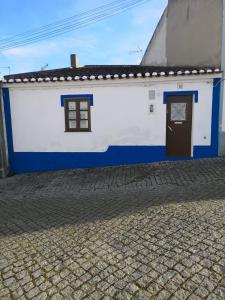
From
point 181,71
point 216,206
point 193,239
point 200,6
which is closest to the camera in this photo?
point 193,239

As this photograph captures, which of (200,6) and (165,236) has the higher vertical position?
(200,6)

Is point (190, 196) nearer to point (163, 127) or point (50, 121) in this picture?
point (163, 127)

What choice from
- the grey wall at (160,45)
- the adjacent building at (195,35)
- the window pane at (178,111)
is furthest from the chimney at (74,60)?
the window pane at (178,111)

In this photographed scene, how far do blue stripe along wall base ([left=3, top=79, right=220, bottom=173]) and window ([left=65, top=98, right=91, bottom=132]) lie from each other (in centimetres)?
92

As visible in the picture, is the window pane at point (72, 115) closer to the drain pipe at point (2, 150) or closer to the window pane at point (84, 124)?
the window pane at point (84, 124)

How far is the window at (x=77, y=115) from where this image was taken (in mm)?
8430

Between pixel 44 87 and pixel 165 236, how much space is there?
673 cm

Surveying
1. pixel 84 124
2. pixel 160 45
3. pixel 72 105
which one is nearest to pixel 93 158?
pixel 84 124

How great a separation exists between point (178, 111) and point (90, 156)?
337 cm

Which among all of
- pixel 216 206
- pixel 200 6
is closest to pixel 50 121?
pixel 216 206

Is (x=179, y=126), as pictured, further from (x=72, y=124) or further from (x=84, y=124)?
(x=72, y=124)

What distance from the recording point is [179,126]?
27.1 ft

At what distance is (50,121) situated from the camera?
8.62 meters

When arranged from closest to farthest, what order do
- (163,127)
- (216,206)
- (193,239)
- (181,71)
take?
(193,239)
(216,206)
(181,71)
(163,127)
